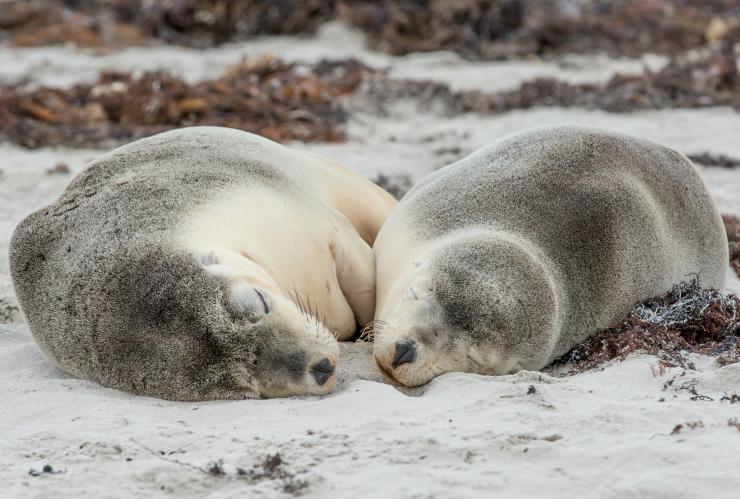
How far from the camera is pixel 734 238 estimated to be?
22.6 feet

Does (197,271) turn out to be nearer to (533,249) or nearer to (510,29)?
(533,249)

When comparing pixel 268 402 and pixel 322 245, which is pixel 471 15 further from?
pixel 268 402

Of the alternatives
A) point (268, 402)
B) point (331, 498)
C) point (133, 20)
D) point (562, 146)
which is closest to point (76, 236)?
point (268, 402)

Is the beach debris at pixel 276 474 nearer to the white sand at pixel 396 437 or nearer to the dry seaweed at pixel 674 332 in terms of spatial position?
the white sand at pixel 396 437

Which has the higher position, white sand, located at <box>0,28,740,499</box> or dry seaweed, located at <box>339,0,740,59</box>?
dry seaweed, located at <box>339,0,740,59</box>

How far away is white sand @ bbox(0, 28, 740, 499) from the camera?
318 cm

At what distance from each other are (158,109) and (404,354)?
619 cm

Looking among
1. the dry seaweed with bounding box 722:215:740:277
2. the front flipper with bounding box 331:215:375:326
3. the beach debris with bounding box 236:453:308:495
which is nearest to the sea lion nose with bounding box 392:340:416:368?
the front flipper with bounding box 331:215:375:326

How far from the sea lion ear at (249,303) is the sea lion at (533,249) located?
23.9 inches

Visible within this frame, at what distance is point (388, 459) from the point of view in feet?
11.2

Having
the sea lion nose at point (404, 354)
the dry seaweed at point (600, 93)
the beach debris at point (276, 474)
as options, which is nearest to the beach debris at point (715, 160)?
the dry seaweed at point (600, 93)

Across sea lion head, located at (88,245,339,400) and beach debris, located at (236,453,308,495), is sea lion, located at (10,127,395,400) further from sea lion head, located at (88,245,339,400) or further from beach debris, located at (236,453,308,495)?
beach debris, located at (236,453,308,495)

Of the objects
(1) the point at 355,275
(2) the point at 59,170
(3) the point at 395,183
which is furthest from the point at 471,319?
(2) the point at 59,170

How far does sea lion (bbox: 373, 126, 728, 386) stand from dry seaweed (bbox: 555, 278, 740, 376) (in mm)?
66
